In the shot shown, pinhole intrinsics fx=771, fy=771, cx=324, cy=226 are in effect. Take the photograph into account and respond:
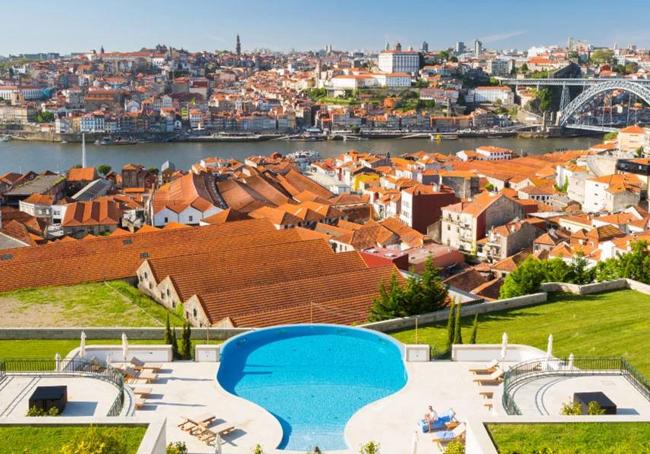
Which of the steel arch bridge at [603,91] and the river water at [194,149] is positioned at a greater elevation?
the steel arch bridge at [603,91]

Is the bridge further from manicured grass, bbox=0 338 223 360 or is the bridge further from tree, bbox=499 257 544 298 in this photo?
manicured grass, bbox=0 338 223 360

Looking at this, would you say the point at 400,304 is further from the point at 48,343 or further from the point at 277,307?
the point at 48,343

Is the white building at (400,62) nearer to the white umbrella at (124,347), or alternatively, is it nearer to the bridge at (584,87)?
the bridge at (584,87)

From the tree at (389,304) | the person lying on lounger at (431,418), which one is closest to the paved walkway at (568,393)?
the person lying on lounger at (431,418)

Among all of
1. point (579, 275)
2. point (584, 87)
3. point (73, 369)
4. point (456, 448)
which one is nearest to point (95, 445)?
point (456, 448)

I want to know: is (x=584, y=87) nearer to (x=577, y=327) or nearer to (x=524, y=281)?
(x=524, y=281)

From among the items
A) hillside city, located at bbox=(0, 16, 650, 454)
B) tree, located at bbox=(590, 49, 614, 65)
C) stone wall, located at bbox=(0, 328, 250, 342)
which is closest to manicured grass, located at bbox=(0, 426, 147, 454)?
hillside city, located at bbox=(0, 16, 650, 454)
